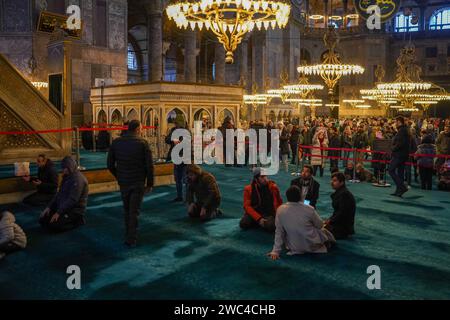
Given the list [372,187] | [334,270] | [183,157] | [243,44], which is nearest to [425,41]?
[243,44]

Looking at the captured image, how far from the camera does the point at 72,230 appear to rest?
601cm

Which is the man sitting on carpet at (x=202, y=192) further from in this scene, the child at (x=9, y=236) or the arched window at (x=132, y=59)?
the arched window at (x=132, y=59)

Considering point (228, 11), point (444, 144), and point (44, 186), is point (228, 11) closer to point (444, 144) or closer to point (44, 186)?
point (44, 186)

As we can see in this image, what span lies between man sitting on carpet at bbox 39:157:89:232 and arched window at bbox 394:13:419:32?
36.5 meters

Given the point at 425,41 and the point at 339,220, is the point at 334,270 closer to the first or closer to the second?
the point at 339,220

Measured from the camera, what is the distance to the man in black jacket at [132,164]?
16.7 ft

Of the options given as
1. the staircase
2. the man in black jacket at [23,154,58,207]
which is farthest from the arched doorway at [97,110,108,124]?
the man in black jacket at [23,154,58,207]

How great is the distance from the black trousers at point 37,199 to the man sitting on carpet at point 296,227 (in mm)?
4305

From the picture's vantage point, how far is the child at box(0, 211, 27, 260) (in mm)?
4859

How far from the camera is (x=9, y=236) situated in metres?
4.93

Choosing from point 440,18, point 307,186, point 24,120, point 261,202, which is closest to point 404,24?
point 440,18

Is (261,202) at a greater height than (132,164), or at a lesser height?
lesser

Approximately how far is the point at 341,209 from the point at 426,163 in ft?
16.7

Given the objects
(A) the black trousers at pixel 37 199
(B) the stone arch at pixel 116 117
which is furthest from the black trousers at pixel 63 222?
(B) the stone arch at pixel 116 117
